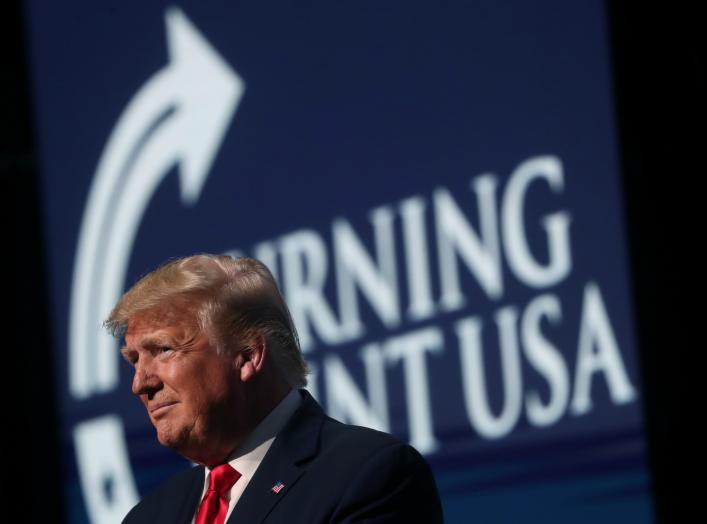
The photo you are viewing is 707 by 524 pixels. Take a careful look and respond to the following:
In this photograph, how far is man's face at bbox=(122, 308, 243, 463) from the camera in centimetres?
194

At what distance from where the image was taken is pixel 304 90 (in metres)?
3.73

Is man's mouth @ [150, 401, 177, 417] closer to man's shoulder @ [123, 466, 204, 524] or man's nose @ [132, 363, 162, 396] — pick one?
man's nose @ [132, 363, 162, 396]

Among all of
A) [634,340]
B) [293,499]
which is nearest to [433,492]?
[293,499]

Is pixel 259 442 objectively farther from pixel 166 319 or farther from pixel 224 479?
pixel 166 319

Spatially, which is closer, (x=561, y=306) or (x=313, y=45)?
(x=561, y=306)

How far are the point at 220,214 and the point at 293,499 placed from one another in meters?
2.02

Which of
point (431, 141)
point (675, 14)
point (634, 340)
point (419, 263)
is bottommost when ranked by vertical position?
point (634, 340)

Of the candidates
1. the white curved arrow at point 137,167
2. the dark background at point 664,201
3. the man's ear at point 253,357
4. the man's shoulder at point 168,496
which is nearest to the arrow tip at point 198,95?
the white curved arrow at point 137,167

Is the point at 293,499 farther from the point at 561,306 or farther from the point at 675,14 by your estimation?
the point at 675,14

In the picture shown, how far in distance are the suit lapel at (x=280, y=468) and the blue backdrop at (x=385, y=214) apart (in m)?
1.31

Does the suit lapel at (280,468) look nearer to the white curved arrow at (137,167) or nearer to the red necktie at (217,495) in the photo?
the red necktie at (217,495)

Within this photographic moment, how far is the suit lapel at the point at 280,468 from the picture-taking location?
1895mm

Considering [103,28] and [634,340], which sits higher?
[103,28]

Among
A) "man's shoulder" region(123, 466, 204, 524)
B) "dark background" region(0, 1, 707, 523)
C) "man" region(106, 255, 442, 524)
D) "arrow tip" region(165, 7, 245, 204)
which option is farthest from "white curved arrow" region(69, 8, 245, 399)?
"man" region(106, 255, 442, 524)
